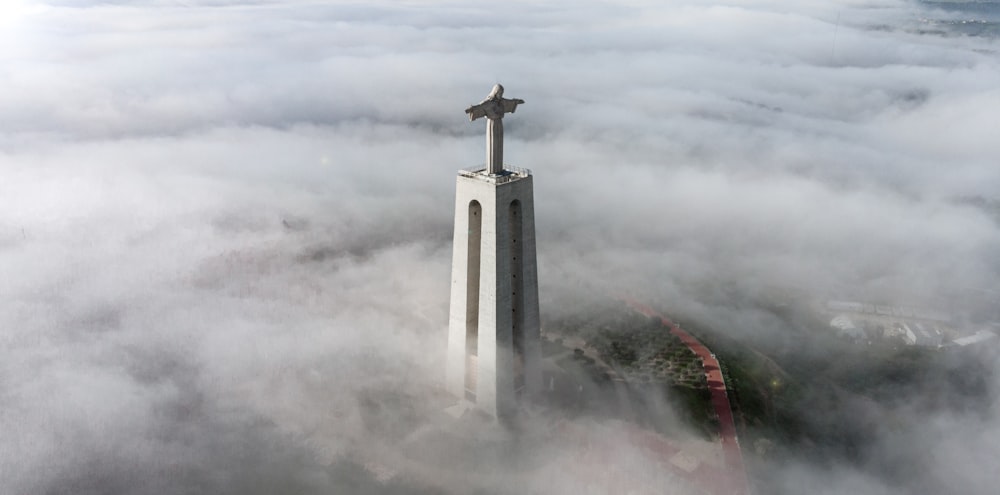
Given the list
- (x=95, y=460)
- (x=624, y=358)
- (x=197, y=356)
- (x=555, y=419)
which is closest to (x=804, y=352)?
(x=624, y=358)

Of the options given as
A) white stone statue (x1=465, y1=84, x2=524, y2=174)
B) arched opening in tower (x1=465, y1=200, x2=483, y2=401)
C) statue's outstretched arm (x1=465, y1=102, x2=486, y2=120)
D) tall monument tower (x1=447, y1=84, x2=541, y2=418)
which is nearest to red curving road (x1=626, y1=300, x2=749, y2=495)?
tall monument tower (x1=447, y1=84, x2=541, y2=418)

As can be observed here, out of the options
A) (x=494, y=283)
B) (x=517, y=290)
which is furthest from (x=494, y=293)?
(x=517, y=290)

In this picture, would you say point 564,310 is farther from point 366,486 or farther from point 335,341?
point 366,486

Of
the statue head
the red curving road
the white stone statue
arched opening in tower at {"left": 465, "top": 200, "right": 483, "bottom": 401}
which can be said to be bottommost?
the red curving road

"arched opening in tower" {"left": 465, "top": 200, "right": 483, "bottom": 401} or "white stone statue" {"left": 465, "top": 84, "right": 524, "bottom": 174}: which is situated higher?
"white stone statue" {"left": 465, "top": 84, "right": 524, "bottom": 174}

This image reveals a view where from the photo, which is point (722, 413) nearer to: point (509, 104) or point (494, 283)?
point (494, 283)

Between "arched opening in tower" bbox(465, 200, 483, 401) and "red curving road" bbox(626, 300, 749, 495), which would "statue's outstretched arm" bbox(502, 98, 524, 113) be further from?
"red curving road" bbox(626, 300, 749, 495)

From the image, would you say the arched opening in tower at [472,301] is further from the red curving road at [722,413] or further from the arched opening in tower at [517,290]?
the red curving road at [722,413]

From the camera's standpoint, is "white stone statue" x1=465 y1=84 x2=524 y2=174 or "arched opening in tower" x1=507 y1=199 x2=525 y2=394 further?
"arched opening in tower" x1=507 y1=199 x2=525 y2=394
